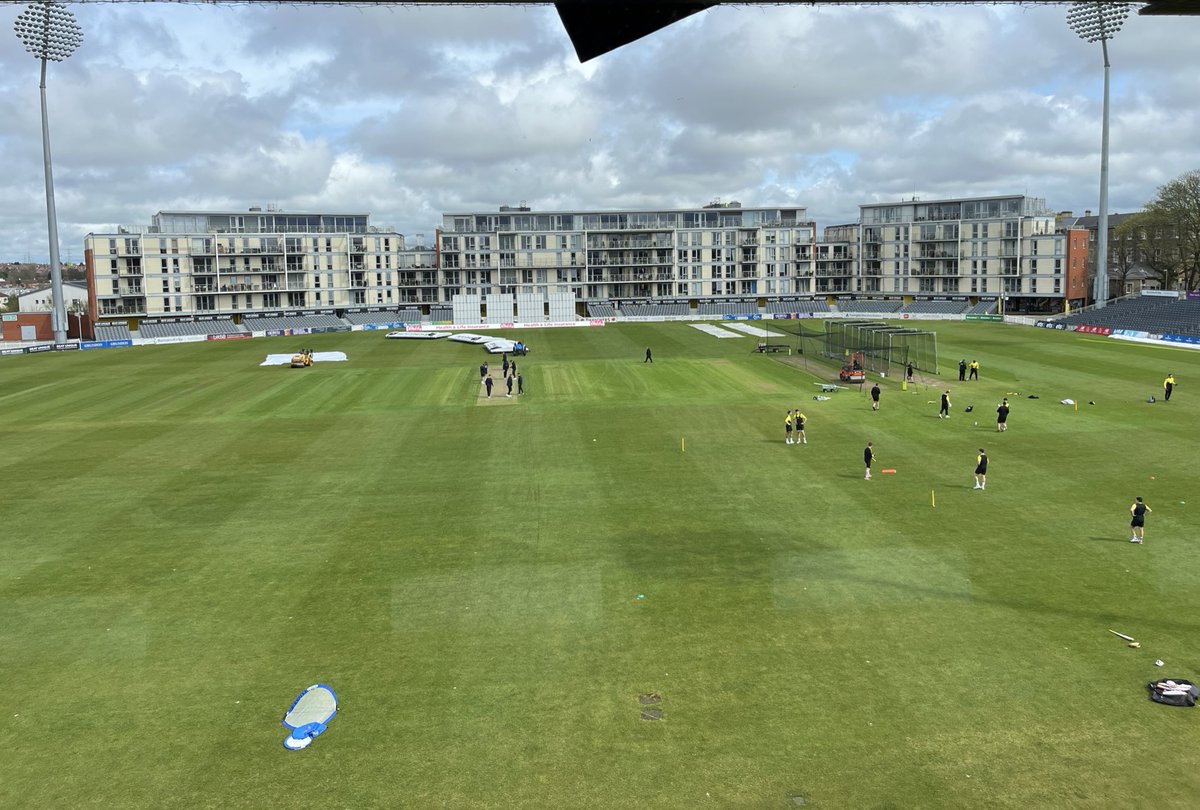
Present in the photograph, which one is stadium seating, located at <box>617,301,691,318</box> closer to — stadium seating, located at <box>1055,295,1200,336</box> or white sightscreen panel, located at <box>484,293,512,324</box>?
white sightscreen panel, located at <box>484,293,512,324</box>

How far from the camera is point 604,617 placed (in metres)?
18.1

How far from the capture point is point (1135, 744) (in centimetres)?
1295

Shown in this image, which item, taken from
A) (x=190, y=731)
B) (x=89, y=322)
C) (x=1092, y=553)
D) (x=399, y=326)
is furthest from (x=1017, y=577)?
(x=89, y=322)

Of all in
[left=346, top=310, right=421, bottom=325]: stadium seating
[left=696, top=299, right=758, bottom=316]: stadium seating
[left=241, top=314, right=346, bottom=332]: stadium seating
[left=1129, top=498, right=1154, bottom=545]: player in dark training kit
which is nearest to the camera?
[left=1129, top=498, right=1154, bottom=545]: player in dark training kit

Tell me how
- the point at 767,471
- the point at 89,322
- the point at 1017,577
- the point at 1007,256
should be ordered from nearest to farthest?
the point at 1017,577 < the point at 767,471 < the point at 89,322 < the point at 1007,256

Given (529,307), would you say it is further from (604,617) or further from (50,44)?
(604,617)

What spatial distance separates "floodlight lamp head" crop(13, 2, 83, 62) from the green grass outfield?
6388 centimetres

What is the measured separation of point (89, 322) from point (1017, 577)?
120 m

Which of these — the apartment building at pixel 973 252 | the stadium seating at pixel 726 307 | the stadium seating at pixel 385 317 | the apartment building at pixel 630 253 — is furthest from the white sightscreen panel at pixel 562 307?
the apartment building at pixel 973 252

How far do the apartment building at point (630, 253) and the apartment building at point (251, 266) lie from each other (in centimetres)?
859

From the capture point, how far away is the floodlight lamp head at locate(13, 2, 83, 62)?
80.2 metres

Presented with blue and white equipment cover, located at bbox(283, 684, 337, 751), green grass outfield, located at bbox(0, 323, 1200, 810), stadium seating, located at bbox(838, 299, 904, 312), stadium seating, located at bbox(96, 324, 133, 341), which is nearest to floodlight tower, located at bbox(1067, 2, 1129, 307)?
stadium seating, located at bbox(838, 299, 904, 312)

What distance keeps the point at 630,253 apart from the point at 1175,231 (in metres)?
77.2

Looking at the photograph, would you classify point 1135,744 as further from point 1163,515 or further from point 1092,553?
point 1163,515
